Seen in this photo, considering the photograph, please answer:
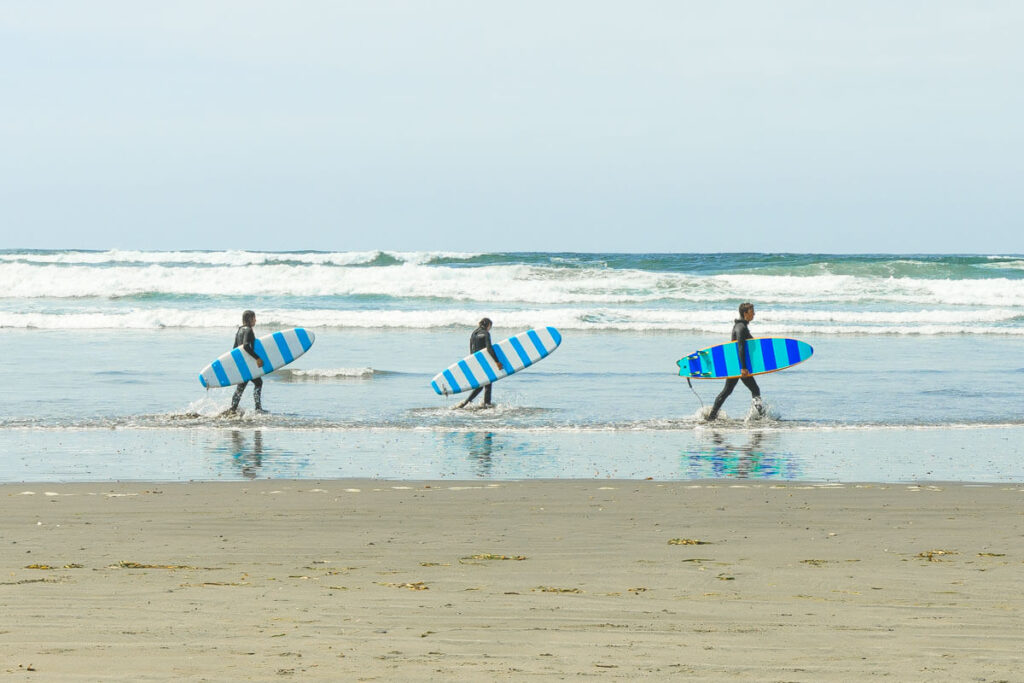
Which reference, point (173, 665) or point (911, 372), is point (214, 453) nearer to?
point (173, 665)

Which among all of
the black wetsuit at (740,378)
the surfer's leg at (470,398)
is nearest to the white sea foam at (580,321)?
the surfer's leg at (470,398)

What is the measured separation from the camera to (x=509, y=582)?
525 centimetres

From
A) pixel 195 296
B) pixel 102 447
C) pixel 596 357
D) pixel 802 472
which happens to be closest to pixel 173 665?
pixel 802 472

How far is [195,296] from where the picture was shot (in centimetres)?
3822

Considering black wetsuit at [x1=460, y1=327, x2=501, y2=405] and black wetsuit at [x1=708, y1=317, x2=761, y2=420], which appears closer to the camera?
black wetsuit at [x1=708, y1=317, x2=761, y2=420]

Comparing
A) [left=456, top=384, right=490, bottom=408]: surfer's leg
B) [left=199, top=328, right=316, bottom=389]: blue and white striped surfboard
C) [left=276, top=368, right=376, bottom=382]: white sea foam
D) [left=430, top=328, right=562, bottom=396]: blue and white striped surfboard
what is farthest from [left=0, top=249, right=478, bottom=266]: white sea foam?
[left=456, top=384, right=490, bottom=408]: surfer's leg

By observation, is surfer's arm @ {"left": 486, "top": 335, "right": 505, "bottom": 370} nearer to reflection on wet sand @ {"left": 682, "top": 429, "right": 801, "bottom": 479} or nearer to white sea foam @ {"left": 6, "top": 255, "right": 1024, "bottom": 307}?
reflection on wet sand @ {"left": 682, "top": 429, "right": 801, "bottom": 479}

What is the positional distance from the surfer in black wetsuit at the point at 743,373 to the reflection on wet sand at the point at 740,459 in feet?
3.86

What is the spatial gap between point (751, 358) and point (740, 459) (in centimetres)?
483

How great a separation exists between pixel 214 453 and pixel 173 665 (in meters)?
6.34

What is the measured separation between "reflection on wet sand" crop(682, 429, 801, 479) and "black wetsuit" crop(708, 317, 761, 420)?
1122mm

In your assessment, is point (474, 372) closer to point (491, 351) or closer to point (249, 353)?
point (491, 351)

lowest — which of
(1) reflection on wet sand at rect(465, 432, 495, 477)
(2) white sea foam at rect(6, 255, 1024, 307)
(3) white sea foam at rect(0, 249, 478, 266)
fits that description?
(1) reflection on wet sand at rect(465, 432, 495, 477)

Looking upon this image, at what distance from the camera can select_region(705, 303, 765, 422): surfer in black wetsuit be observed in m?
12.7
